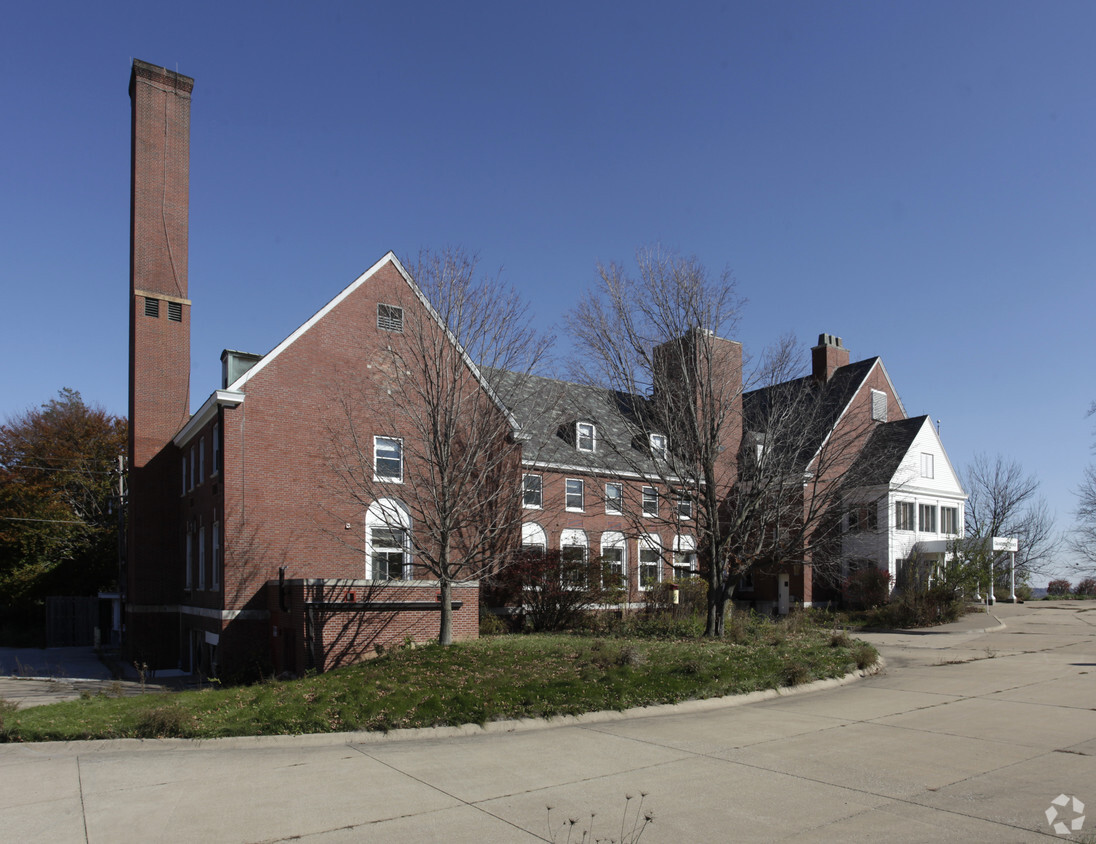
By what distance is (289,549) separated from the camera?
83.5 feet

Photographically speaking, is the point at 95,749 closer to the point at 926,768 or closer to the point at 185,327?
the point at 926,768

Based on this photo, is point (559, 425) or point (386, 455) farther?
point (559, 425)

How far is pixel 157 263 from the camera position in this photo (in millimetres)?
31828

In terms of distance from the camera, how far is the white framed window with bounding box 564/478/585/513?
3459 centimetres

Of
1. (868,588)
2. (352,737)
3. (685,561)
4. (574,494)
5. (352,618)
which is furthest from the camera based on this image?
(685,561)

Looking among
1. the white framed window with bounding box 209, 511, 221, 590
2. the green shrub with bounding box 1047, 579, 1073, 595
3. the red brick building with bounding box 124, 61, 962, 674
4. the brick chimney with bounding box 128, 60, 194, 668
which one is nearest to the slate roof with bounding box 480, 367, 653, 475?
the red brick building with bounding box 124, 61, 962, 674

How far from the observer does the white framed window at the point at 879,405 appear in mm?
43219

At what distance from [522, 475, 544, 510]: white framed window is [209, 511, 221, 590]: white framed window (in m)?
9.49

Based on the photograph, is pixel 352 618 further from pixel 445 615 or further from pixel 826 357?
pixel 826 357

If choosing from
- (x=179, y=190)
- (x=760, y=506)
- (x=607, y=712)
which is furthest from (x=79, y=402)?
(x=607, y=712)

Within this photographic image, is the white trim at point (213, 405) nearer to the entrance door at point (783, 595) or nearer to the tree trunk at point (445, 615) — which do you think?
the tree trunk at point (445, 615)

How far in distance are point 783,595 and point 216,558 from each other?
26.7 m

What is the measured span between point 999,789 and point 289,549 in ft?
69.5

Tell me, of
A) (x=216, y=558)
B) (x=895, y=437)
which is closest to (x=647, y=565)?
(x=895, y=437)
